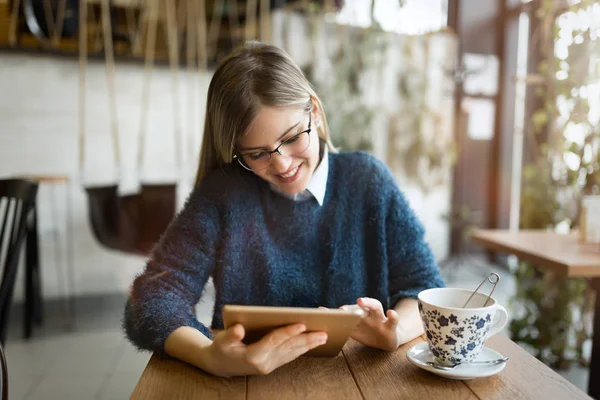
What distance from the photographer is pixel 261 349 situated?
28.2 inches

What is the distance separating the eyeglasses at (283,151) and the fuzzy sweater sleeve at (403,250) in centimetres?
23

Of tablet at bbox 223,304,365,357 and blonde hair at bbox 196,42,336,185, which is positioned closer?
tablet at bbox 223,304,365,357

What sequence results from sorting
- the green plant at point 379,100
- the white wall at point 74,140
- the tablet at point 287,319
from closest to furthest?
the tablet at point 287,319 < the white wall at point 74,140 < the green plant at point 379,100

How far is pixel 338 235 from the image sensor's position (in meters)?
1.17

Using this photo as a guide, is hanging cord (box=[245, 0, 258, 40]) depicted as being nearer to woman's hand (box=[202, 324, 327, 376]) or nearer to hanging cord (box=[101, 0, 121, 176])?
hanging cord (box=[101, 0, 121, 176])

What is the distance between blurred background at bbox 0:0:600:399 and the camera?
7.95ft

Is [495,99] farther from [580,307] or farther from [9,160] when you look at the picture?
[9,160]

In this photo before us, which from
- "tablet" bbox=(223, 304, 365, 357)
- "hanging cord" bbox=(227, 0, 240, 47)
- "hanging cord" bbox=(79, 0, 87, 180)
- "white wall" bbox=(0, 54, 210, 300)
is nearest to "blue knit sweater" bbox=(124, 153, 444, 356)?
"tablet" bbox=(223, 304, 365, 357)

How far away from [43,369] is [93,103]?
6.20ft

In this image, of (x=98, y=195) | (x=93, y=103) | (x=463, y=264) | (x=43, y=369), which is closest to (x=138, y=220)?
(x=98, y=195)

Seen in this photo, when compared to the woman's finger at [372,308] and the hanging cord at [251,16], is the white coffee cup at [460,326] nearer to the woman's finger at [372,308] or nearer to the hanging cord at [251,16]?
the woman's finger at [372,308]

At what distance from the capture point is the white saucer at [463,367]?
0.73 metres

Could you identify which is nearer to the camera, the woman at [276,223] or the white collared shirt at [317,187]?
the woman at [276,223]

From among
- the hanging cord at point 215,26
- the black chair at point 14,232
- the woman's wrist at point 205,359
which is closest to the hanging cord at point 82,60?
the hanging cord at point 215,26
